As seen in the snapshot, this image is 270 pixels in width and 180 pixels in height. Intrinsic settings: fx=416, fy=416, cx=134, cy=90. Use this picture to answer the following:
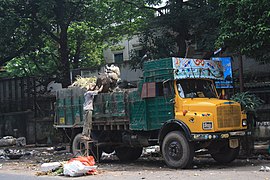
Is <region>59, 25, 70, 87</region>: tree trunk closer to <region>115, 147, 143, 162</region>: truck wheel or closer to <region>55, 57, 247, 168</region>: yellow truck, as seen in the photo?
<region>115, 147, 143, 162</region>: truck wheel

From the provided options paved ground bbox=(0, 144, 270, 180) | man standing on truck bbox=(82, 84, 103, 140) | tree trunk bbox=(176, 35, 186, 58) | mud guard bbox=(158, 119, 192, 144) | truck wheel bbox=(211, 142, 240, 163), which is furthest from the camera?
tree trunk bbox=(176, 35, 186, 58)

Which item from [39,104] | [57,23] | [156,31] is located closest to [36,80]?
[39,104]

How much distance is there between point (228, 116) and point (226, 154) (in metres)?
1.53

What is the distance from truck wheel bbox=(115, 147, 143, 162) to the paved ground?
24 centimetres

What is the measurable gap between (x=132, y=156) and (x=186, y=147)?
4.04 m

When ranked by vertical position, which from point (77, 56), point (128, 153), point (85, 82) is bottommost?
point (128, 153)

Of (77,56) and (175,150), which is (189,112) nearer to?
(175,150)

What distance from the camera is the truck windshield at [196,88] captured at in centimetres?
1162

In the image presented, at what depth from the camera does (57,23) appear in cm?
2177

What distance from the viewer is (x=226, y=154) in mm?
12109

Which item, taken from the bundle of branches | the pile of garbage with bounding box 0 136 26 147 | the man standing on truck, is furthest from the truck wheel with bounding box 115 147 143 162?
the pile of garbage with bounding box 0 136 26 147

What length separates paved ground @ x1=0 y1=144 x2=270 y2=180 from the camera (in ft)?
32.1

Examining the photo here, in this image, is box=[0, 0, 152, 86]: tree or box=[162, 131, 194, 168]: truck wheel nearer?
box=[162, 131, 194, 168]: truck wheel

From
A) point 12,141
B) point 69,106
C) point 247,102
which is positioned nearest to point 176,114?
point 247,102
